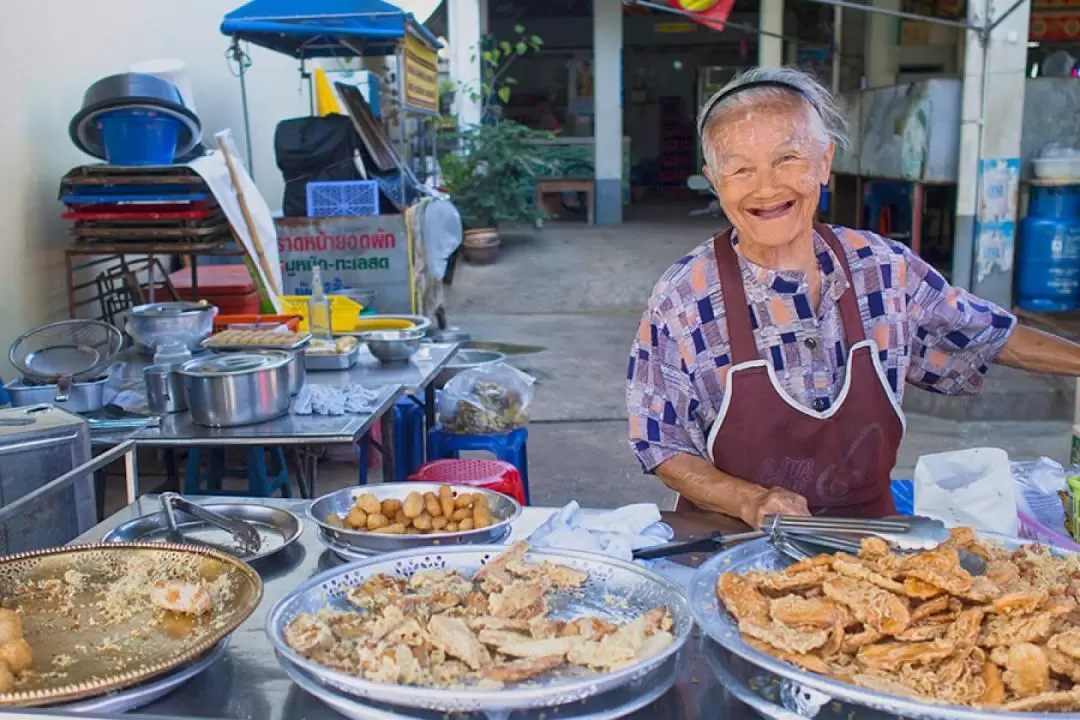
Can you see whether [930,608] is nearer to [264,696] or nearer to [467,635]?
[467,635]

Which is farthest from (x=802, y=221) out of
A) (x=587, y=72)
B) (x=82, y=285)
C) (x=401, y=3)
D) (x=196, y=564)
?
(x=587, y=72)

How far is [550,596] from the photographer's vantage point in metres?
1.46

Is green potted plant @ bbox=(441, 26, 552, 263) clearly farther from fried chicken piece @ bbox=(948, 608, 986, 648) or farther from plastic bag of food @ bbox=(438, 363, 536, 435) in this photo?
fried chicken piece @ bbox=(948, 608, 986, 648)

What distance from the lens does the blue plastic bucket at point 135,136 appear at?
4.93 metres

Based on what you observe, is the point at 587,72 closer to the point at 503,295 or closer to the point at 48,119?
the point at 503,295

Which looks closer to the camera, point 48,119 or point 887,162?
point 48,119

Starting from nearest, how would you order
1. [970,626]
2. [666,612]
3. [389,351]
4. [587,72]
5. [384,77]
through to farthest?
[970,626] < [666,612] < [389,351] < [384,77] < [587,72]

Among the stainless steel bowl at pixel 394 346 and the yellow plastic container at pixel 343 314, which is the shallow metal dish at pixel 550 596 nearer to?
the stainless steel bowl at pixel 394 346

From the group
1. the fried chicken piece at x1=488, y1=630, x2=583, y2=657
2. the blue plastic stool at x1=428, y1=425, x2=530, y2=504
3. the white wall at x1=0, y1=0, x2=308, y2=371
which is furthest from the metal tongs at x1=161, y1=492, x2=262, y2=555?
the white wall at x1=0, y1=0, x2=308, y2=371

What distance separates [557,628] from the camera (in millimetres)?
1305

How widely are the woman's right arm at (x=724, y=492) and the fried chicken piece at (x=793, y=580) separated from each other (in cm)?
45

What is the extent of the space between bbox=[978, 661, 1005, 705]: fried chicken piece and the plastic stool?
328 cm

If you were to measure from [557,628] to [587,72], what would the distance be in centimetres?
1663

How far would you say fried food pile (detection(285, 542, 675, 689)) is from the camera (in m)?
1.19
